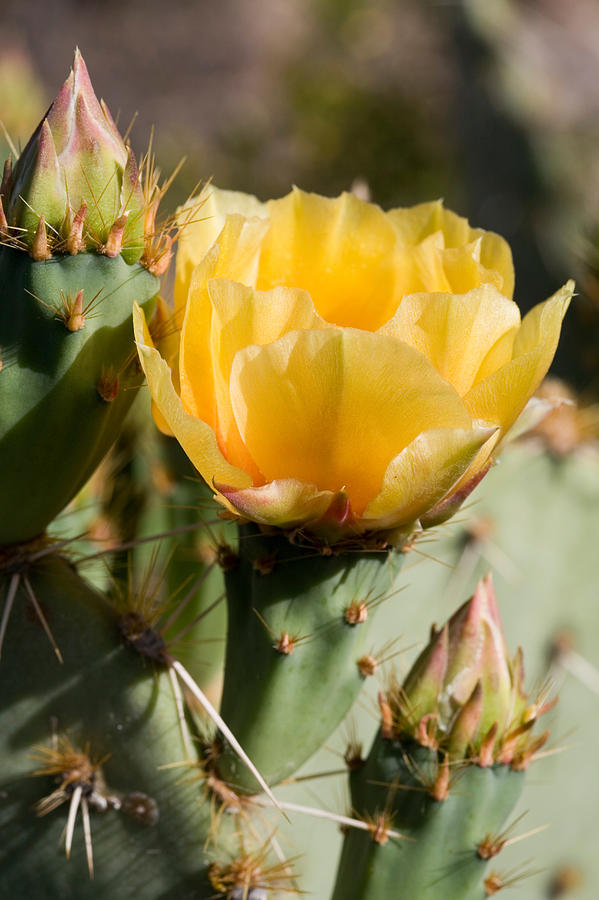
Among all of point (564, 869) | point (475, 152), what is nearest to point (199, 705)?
point (564, 869)

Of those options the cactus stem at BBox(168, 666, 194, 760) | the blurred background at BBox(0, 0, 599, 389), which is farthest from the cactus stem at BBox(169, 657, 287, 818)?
the blurred background at BBox(0, 0, 599, 389)

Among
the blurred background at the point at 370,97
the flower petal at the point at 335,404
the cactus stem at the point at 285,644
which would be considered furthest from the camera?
the blurred background at the point at 370,97

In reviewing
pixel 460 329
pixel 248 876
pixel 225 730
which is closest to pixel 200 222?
pixel 460 329

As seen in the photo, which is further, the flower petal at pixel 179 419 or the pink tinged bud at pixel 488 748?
the pink tinged bud at pixel 488 748

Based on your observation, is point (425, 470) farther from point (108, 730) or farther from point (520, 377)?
point (108, 730)

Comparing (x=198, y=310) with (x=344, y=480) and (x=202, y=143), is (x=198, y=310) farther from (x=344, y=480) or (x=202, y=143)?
(x=202, y=143)

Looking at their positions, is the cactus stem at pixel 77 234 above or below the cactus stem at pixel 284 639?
above

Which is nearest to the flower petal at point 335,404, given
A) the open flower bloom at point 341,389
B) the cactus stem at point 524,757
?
the open flower bloom at point 341,389

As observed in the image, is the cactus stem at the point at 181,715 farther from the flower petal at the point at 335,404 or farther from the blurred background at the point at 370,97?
the blurred background at the point at 370,97
